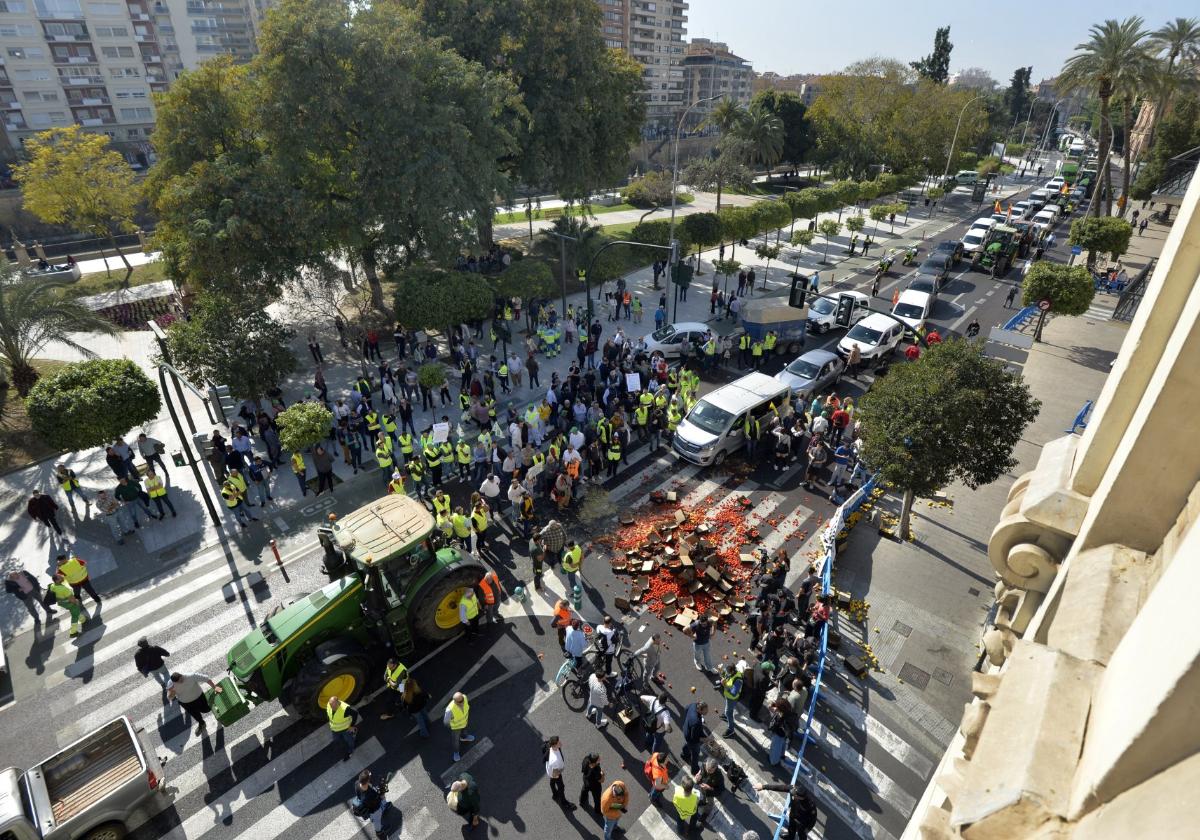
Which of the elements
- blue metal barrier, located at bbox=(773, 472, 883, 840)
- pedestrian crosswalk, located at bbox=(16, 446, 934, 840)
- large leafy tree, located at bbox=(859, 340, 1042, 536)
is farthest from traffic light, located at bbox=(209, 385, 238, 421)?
large leafy tree, located at bbox=(859, 340, 1042, 536)

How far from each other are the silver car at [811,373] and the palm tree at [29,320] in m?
22.4

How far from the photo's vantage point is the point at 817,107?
216 ft

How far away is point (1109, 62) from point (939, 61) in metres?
64.5

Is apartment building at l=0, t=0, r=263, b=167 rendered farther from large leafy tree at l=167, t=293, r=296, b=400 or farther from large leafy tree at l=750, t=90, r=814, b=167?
large leafy tree at l=750, t=90, r=814, b=167

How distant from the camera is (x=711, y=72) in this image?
365ft

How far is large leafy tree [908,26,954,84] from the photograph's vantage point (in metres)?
85.9

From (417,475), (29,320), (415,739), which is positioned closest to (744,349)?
(417,475)

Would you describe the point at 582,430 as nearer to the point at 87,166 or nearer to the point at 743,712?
the point at 743,712

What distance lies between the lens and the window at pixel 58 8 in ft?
175

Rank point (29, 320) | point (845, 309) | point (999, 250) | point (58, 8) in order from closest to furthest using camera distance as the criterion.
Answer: point (29, 320) → point (845, 309) → point (999, 250) → point (58, 8)

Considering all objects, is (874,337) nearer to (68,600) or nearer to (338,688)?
(338,688)

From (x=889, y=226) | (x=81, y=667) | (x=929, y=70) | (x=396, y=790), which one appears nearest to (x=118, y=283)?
(x=81, y=667)

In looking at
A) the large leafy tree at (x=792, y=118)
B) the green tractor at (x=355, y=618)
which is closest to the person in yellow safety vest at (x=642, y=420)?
the green tractor at (x=355, y=618)

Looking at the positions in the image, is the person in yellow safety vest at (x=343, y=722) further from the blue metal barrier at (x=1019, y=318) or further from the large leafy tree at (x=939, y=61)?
the large leafy tree at (x=939, y=61)
